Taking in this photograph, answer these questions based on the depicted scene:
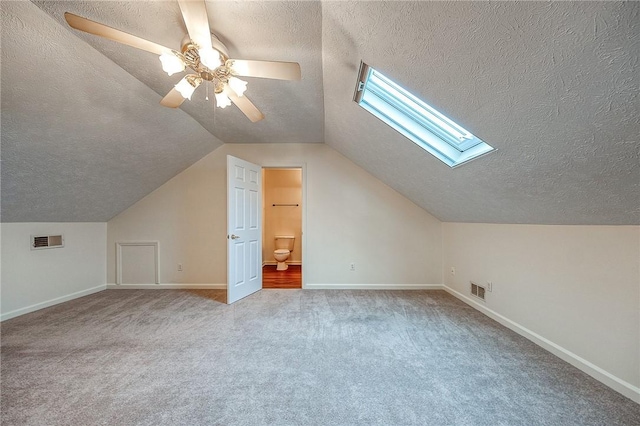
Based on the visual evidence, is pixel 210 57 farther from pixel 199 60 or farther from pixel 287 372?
pixel 287 372

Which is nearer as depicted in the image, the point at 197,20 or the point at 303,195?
the point at 197,20

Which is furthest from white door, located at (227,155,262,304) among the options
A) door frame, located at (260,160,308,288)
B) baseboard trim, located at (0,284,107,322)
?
baseboard trim, located at (0,284,107,322)

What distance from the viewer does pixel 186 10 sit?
3.69 feet

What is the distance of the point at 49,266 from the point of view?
3070 millimetres

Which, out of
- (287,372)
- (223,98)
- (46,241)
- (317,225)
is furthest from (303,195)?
(46,241)

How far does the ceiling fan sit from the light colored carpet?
1977 mm

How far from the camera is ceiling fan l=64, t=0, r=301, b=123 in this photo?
117 centimetres

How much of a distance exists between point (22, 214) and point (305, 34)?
364 centimetres

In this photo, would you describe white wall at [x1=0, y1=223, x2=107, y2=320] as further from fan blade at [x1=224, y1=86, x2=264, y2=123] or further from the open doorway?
fan blade at [x1=224, y1=86, x2=264, y2=123]

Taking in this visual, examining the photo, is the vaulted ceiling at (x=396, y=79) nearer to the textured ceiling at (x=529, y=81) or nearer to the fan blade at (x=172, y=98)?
the textured ceiling at (x=529, y=81)

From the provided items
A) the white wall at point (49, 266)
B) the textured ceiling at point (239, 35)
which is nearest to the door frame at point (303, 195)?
the textured ceiling at point (239, 35)

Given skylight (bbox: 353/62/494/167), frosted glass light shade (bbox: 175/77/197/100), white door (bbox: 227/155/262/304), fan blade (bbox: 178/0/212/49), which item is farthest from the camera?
white door (bbox: 227/155/262/304)

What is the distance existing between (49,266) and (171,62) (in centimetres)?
343

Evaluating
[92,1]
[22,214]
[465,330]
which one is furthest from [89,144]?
[465,330]
